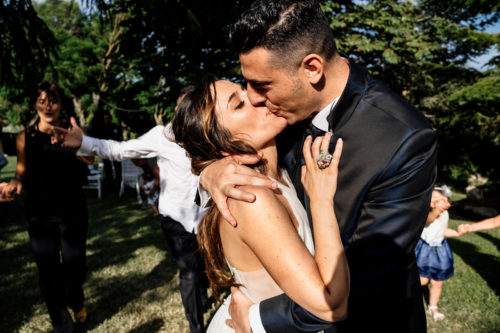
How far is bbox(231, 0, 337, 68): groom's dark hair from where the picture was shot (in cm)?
178

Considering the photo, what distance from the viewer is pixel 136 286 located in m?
5.21

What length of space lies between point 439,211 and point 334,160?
373cm

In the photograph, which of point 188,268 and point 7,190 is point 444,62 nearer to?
point 188,268

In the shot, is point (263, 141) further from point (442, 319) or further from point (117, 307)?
point (442, 319)

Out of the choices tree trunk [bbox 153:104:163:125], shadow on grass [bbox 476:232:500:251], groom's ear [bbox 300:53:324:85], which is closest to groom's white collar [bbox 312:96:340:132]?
groom's ear [bbox 300:53:324:85]

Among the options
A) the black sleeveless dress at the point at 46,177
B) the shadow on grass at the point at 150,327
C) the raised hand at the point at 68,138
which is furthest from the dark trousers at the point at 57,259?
A: the raised hand at the point at 68,138

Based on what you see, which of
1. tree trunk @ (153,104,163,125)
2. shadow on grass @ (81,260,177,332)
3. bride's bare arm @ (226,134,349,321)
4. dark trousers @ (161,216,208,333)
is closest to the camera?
bride's bare arm @ (226,134,349,321)

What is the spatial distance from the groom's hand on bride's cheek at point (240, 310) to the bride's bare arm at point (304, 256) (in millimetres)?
448

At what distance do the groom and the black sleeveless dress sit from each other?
8.55ft

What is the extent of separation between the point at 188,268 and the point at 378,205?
9.36 feet

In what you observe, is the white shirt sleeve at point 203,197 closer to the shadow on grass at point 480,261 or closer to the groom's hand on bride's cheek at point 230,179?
the groom's hand on bride's cheek at point 230,179

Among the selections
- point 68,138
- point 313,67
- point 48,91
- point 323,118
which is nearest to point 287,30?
point 313,67

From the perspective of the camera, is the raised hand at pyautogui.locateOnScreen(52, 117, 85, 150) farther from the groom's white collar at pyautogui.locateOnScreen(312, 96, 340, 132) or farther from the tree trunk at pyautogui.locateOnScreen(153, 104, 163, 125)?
the tree trunk at pyautogui.locateOnScreen(153, 104, 163, 125)

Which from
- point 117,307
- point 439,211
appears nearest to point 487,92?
point 439,211
